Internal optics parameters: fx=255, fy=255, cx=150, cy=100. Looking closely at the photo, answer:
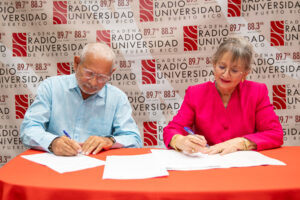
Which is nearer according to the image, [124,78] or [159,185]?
[159,185]

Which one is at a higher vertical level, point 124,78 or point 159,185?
point 124,78

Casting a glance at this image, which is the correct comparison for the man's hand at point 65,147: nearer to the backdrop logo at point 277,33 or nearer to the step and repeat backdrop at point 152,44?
the step and repeat backdrop at point 152,44

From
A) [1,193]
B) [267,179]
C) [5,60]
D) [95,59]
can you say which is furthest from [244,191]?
[5,60]

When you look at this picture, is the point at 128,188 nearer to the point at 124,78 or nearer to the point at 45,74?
the point at 124,78

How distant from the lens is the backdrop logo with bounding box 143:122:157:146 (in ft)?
8.14

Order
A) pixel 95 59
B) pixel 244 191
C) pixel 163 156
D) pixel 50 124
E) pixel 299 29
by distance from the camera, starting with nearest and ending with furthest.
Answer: pixel 244 191, pixel 163 156, pixel 95 59, pixel 50 124, pixel 299 29

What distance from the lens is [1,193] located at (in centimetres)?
94

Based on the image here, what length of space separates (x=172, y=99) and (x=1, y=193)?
5.67 feet

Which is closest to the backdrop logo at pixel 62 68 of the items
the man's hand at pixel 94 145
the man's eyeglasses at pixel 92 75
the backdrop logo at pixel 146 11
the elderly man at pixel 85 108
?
the elderly man at pixel 85 108

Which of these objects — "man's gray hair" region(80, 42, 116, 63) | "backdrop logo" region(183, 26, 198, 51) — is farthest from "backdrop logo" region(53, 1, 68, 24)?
"backdrop logo" region(183, 26, 198, 51)

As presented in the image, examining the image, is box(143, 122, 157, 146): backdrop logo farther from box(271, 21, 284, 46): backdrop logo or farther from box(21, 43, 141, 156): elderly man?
box(271, 21, 284, 46): backdrop logo

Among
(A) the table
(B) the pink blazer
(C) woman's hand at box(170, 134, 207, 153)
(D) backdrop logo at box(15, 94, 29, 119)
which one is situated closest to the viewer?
(A) the table

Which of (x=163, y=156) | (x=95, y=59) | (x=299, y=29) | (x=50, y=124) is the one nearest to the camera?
(x=163, y=156)

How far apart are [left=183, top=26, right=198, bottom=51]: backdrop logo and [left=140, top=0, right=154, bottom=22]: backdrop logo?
340 millimetres
